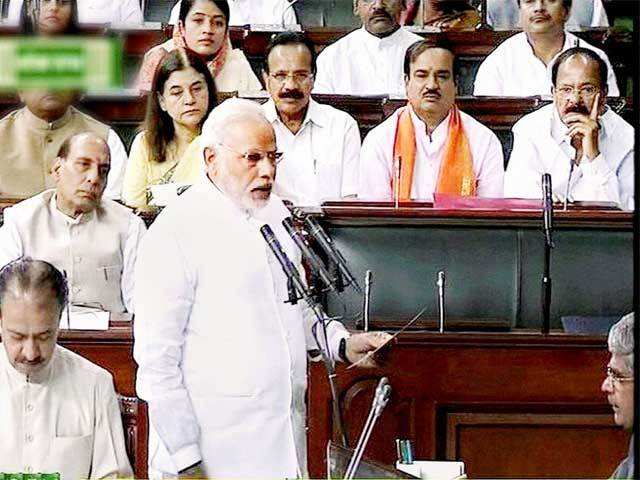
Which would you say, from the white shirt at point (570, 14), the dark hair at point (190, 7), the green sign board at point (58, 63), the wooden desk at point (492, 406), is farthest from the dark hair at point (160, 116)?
the white shirt at point (570, 14)

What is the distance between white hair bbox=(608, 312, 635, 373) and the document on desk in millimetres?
1122

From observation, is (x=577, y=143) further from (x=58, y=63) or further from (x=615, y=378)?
(x=58, y=63)

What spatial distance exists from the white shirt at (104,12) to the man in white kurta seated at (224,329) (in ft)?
1.58

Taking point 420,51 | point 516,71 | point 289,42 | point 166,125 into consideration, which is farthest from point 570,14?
point 166,125

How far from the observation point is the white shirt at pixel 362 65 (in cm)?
545

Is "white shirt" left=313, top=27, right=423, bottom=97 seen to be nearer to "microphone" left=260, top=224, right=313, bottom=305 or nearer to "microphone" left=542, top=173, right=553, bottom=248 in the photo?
"microphone" left=542, top=173, right=553, bottom=248

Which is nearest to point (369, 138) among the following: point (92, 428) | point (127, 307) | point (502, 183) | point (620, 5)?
point (502, 183)

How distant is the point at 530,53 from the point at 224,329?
1.72 metres

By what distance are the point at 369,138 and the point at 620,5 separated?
29.8 inches

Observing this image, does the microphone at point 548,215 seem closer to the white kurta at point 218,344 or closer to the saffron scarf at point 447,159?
the saffron scarf at point 447,159

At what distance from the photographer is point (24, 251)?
4336mm

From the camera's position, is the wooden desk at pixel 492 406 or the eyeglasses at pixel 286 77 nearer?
the wooden desk at pixel 492 406

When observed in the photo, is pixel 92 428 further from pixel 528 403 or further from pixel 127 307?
pixel 528 403

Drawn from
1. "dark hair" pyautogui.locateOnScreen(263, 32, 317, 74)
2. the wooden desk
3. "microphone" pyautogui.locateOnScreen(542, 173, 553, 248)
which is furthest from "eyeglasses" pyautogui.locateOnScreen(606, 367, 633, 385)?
"dark hair" pyautogui.locateOnScreen(263, 32, 317, 74)
